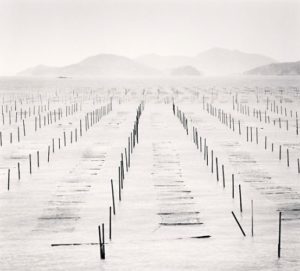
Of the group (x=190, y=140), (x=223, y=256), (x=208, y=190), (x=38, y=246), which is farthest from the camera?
(x=190, y=140)

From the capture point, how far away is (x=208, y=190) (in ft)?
75.7

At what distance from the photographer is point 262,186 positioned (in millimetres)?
23938

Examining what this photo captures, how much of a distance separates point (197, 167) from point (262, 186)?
17.3 feet

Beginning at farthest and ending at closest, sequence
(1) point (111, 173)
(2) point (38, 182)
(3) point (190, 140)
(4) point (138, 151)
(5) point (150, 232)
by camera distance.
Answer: (3) point (190, 140)
(4) point (138, 151)
(1) point (111, 173)
(2) point (38, 182)
(5) point (150, 232)

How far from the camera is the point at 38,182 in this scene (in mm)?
25016

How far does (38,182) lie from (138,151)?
1042 cm

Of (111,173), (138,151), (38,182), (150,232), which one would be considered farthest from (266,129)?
(150,232)

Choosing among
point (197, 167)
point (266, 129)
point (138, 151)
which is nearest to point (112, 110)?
point (266, 129)

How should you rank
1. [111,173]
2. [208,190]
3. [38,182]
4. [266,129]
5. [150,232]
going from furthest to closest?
1. [266,129]
2. [111,173]
3. [38,182]
4. [208,190]
5. [150,232]

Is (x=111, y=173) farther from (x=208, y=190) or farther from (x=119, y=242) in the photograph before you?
(x=119, y=242)

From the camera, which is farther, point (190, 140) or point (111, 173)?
point (190, 140)

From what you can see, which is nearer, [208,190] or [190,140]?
[208,190]

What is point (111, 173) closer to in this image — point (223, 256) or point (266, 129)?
point (223, 256)


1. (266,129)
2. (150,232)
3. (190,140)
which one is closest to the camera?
(150,232)
